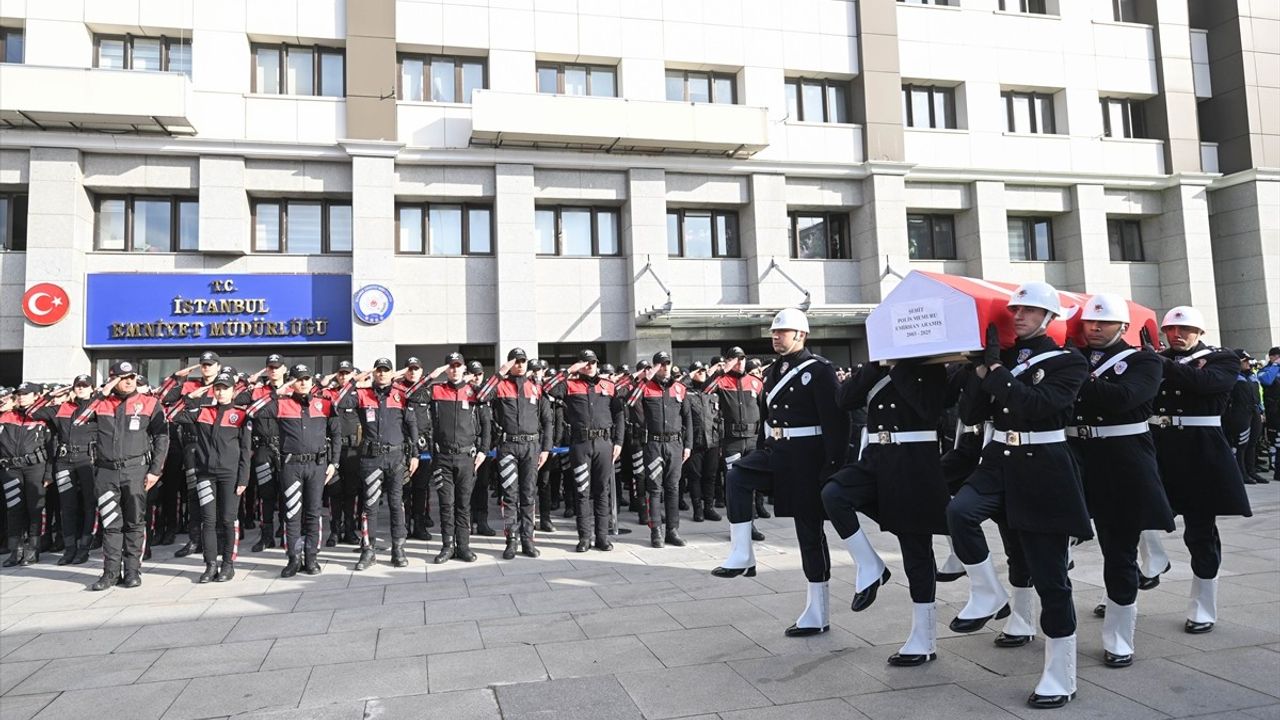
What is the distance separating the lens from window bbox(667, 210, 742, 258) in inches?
775

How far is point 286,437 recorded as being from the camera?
28.3ft

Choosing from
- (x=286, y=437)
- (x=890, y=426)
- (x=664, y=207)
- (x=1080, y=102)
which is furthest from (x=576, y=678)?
(x=1080, y=102)

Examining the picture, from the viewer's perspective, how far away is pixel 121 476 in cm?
841

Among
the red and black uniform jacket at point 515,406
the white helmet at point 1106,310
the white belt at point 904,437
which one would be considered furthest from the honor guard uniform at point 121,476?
the white helmet at point 1106,310

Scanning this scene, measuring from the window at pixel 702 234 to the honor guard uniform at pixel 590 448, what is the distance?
10180 millimetres

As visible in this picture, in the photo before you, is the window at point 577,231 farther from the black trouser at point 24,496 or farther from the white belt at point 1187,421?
the white belt at point 1187,421

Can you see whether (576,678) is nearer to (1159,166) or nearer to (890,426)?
(890,426)

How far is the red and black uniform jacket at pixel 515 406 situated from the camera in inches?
369

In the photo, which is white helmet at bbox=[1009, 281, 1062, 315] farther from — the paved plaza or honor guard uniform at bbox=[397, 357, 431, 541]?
honor guard uniform at bbox=[397, 357, 431, 541]

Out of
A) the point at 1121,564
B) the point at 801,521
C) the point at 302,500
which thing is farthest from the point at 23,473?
the point at 1121,564

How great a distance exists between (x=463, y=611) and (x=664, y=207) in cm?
1379

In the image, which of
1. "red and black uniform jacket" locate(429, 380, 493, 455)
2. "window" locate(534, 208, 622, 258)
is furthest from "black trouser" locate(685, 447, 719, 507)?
"window" locate(534, 208, 622, 258)

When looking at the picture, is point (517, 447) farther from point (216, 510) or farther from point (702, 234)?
point (702, 234)

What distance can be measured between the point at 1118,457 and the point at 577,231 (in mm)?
15258
